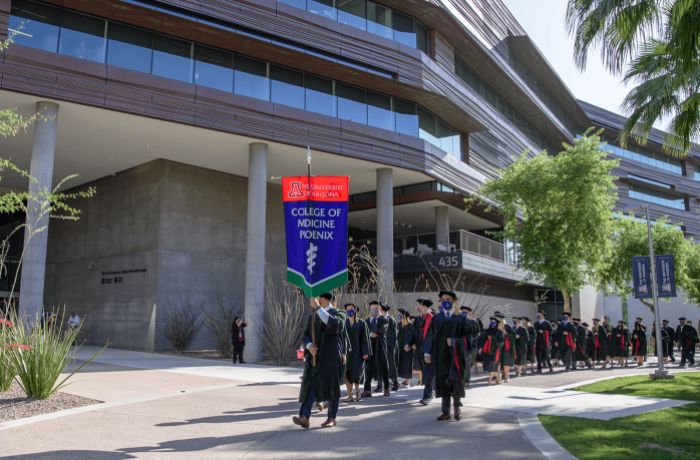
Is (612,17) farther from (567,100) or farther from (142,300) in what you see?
(567,100)

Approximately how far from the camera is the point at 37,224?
55.0ft

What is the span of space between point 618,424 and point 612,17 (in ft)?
33.7

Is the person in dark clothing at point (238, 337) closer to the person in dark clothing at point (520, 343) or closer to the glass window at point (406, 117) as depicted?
the person in dark clothing at point (520, 343)

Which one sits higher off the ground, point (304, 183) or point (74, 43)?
point (74, 43)

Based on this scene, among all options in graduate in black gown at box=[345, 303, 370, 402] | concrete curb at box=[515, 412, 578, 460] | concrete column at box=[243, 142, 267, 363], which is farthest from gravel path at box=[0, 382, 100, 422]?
concrete column at box=[243, 142, 267, 363]

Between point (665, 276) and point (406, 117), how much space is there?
12838mm

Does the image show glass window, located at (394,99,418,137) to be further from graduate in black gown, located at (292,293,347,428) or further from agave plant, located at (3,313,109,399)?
agave plant, located at (3,313,109,399)

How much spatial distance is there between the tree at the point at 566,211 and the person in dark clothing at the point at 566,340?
105 inches

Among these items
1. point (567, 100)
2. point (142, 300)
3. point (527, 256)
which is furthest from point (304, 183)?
point (567, 100)

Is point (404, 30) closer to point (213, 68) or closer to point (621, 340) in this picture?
point (213, 68)

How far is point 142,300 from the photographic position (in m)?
24.0

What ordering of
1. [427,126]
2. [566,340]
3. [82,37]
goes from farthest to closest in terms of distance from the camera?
[427,126] → [566,340] → [82,37]

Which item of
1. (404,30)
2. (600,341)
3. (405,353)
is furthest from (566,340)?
A: (404,30)

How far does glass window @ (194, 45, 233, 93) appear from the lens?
20438 millimetres
